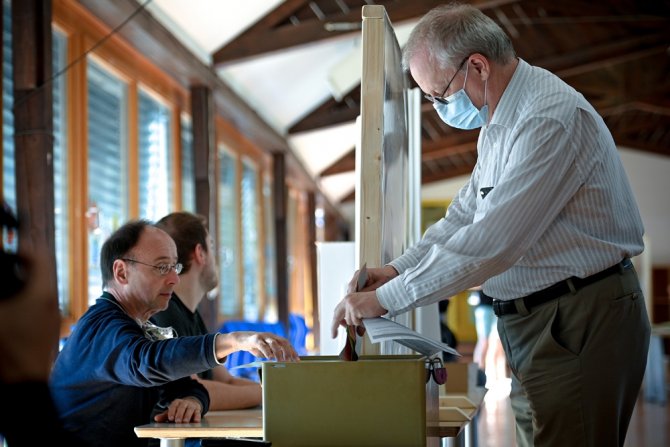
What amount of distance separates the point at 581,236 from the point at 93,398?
121 cm

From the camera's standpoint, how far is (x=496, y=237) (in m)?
1.86

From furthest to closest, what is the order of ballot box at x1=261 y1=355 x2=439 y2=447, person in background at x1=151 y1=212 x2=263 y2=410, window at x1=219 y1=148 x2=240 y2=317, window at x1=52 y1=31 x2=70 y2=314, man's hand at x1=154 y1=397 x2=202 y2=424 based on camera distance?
window at x1=219 y1=148 x2=240 y2=317 → window at x1=52 y1=31 x2=70 y2=314 → person in background at x1=151 y1=212 x2=263 y2=410 → man's hand at x1=154 y1=397 x2=202 y2=424 → ballot box at x1=261 y1=355 x2=439 y2=447

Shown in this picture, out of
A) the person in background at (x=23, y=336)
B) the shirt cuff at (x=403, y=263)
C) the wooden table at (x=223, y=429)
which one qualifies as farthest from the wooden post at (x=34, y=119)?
the person in background at (x=23, y=336)

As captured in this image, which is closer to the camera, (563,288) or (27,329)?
(27,329)

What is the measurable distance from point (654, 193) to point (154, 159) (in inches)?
528

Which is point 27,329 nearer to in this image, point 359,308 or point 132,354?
point 359,308

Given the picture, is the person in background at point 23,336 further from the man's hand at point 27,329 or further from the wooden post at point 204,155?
the wooden post at point 204,155

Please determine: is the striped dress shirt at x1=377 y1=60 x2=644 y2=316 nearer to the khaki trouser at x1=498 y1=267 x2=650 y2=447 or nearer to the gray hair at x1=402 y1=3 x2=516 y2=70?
the khaki trouser at x1=498 y1=267 x2=650 y2=447

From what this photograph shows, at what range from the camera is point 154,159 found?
790 cm

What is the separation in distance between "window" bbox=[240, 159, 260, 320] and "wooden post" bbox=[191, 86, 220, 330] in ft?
10.0

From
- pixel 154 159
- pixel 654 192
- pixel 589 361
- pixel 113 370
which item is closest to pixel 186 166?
pixel 154 159

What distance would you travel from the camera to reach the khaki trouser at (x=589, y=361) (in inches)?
74.4

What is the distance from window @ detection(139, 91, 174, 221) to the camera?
757 cm

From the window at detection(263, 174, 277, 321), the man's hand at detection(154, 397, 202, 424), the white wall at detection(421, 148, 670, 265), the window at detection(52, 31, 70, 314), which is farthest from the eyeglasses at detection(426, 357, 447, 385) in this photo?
the white wall at detection(421, 148, 670, 265)
